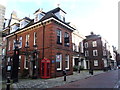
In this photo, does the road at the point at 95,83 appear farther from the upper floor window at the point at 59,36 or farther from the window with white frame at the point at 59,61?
the upper floor window at the point at 59,36

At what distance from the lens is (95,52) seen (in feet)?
110

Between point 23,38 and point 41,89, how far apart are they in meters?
11.9

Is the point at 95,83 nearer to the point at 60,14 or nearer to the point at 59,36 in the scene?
the point at 59,36

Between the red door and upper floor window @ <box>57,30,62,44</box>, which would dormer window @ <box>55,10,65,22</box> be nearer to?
upper floor window @ <box>57,30,62,44</box>

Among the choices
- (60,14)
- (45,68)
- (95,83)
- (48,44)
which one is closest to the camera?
(95,83)

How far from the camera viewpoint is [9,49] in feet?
67.5

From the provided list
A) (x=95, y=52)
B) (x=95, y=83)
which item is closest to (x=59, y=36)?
(x=95, y=83)

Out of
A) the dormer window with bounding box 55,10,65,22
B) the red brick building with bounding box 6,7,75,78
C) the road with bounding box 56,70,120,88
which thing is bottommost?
the road with bounding box 56,70,120,88

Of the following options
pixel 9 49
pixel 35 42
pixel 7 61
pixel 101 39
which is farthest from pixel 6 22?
pixel 101 39

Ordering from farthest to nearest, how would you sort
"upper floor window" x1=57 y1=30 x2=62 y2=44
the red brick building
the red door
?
"upper floor window" x1=57 y1=30 x2=62 y2=44, the red brick building, the red door

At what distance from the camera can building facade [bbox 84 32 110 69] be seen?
31.9m

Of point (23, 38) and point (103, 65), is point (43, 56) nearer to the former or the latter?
point (23, 38)

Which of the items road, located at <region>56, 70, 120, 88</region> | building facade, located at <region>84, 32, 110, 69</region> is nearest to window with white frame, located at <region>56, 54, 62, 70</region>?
road, located at <region>56, 70, 120, 88</region>

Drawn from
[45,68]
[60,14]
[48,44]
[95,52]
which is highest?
[60,14]
